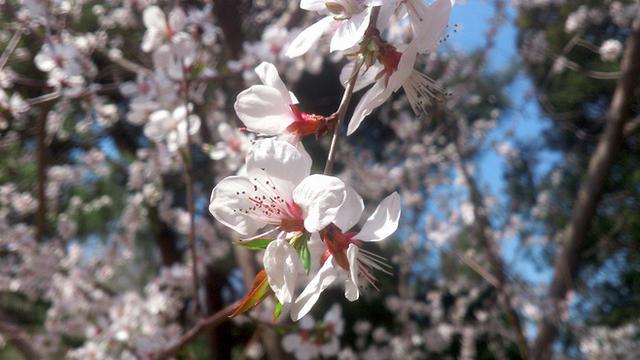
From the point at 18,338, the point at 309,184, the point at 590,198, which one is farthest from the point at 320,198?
the point at 590,198

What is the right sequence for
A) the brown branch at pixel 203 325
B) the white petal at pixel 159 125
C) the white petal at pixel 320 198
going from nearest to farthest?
the white petal at pixel 320 198, the brown branch at pixel 203 325, the white petal at pixel 159 125

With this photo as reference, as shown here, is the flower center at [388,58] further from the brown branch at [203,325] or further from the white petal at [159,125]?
the white petal at [159,125]

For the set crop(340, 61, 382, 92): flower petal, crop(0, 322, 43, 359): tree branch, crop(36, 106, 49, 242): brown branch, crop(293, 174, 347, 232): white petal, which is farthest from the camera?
crop(36, 106, 49, 242): brown branch

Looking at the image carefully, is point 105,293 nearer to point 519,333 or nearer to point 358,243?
point 519,333

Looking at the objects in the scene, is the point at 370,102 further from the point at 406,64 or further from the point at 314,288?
the point at 314,288

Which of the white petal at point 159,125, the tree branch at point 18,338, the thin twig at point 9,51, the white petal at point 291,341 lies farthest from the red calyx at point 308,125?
the tree branch at point 18,338

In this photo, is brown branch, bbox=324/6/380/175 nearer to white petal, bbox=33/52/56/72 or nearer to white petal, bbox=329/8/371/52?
white petal, bbox=329/8/371/52

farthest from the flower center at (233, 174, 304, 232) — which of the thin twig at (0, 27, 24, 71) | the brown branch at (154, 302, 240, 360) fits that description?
the thin twig at (0, 27, 24, 71)
